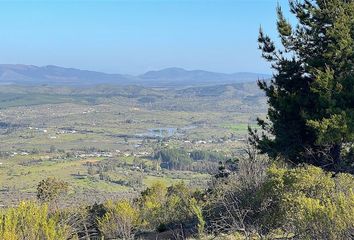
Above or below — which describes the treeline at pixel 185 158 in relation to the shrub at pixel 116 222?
below

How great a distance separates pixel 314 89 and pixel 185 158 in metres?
67.2

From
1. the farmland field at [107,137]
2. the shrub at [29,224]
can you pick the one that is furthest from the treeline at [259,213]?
the farmland field at [107,137]

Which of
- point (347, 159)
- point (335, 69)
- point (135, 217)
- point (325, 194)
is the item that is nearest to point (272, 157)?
point (347, 159)

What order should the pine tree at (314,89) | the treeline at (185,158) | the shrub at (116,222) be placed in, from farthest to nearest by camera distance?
the treeline at (185,158) < the shrub at (116,222) < the pine tree at (314,89)

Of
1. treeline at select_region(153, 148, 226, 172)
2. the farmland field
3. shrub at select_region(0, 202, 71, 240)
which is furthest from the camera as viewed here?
treeline at select_region(153, 148, 226, 172)

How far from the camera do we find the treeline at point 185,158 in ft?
248

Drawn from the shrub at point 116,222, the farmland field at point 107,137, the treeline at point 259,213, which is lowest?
the farmland field at point 107,137

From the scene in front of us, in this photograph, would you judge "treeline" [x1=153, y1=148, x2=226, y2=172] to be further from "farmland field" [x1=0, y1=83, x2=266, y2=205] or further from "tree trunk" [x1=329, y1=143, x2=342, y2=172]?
"tree trunk" [x1=329, y1=143, x2=342, y2=172]

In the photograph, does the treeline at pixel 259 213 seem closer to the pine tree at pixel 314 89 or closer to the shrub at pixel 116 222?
the shrub at pixel 116 222

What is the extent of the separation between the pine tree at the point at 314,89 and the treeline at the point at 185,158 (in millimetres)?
56437

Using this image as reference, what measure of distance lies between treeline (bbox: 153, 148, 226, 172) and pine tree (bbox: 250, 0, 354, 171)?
56437 millimetres

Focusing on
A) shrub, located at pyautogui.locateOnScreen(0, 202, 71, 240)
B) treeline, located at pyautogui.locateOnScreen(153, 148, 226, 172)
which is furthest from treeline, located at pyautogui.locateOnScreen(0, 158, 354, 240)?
treeline, located at pyautogui.locateOnScreen(153, 148, 226, 172)

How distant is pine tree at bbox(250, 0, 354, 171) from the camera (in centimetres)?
1352

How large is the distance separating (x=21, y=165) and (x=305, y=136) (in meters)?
65.7
